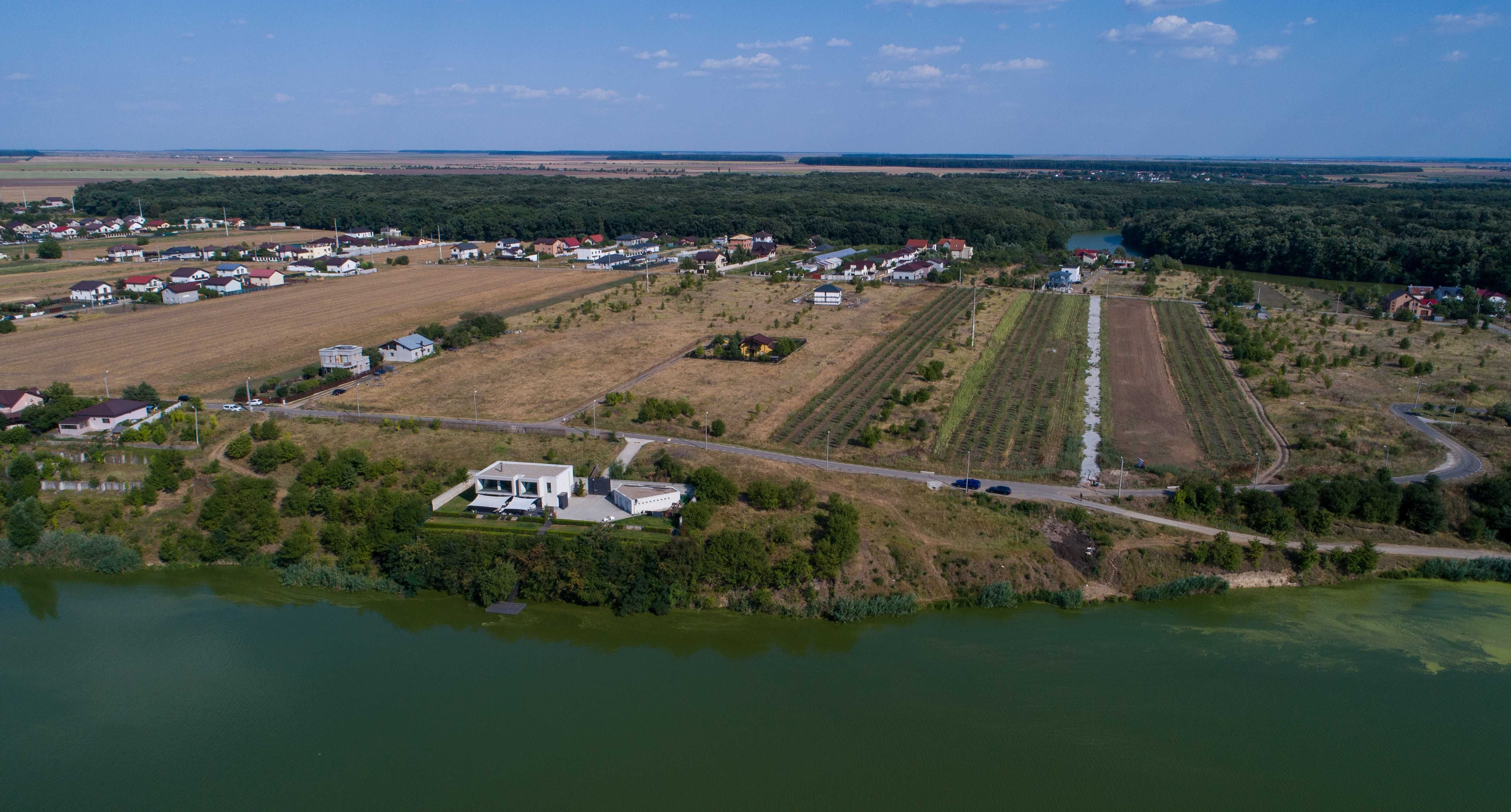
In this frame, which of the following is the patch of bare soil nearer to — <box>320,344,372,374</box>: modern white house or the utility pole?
the utility pole

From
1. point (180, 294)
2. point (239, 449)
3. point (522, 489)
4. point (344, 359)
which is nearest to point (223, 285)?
point (180, 294)

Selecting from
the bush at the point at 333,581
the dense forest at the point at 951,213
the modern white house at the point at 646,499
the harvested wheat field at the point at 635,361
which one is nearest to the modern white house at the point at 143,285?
the harvested wheat field at the point at 635,361

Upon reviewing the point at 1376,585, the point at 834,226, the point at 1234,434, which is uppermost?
the point at 834,226

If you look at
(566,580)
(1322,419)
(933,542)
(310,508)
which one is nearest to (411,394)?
(310,508)

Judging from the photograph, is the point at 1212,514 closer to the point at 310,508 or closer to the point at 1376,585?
the point at 1376,585

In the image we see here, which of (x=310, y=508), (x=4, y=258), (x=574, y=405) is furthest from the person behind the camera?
(x=4, y=258)
